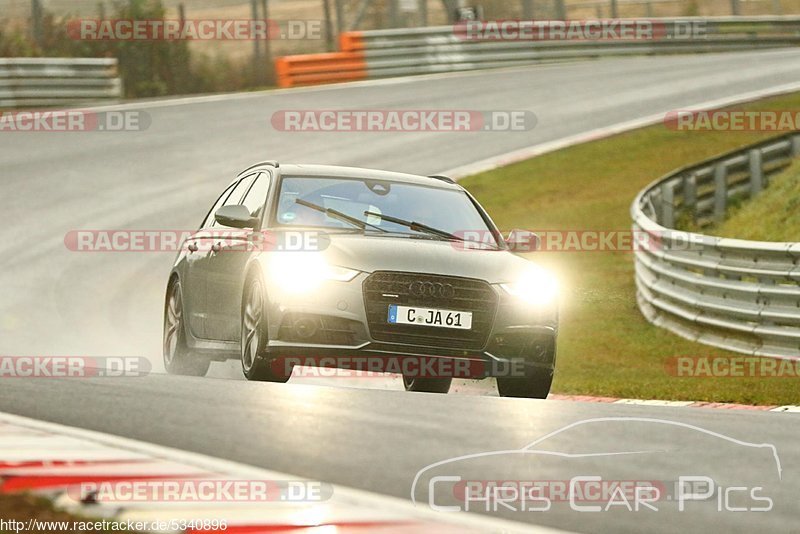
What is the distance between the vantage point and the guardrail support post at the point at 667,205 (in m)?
20.2

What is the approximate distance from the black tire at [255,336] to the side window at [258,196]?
82cm

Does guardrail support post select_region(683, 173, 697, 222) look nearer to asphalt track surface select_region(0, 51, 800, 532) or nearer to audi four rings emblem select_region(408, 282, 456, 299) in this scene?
asphalt track surface select_region(0, 51, 800, 532)

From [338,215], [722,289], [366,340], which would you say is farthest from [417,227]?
[722,289]

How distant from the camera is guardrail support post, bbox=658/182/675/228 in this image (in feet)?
66.4

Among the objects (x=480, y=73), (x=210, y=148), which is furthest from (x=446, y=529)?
(x=480, y=73)

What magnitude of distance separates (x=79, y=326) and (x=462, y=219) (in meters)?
5.88

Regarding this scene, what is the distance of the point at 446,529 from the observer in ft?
15.3

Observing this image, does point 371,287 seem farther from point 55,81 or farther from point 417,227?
point 55,81

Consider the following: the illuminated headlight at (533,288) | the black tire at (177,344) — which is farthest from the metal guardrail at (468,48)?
the illuminated headlight at (533,288)

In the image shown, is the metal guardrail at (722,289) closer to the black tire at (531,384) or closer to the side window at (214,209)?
the black tire at (531,384)

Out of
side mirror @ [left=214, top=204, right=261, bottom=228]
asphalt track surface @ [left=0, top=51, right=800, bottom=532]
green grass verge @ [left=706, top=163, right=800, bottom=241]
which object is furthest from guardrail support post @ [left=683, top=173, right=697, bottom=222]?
side mirror @ [left=214, top=204, right=261, bottom=228]

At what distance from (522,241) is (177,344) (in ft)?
8.92

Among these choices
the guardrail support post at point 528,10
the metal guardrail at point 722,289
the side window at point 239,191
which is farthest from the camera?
the guardrail support post at point 528,10

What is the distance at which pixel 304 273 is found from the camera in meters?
8.75
